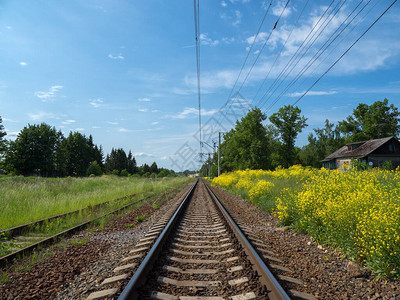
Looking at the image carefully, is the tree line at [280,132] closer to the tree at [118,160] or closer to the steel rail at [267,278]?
the steel rail at [267,278]

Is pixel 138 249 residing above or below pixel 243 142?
below

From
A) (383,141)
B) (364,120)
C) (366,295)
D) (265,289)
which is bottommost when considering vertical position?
(366,295)

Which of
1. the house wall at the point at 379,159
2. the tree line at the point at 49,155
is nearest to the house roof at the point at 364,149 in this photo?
the house wall at the point at 379,159

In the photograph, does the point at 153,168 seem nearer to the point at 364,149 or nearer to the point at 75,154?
the point at 75,154

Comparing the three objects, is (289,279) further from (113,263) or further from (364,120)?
(364,120)

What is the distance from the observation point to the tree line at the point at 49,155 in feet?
212

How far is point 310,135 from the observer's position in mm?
97688

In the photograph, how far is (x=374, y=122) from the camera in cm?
6347

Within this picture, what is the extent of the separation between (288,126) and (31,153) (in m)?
68.6

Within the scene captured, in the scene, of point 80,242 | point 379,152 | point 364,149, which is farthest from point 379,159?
point 80,242

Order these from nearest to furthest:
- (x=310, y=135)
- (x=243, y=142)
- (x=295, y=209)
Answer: (x=295, y=209), (x=243, y=142), (x=310, y=135)

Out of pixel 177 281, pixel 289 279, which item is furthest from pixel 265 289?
pixel 177 281

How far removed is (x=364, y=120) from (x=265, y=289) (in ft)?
252

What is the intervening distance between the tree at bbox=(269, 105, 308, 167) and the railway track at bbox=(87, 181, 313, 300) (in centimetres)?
5181
